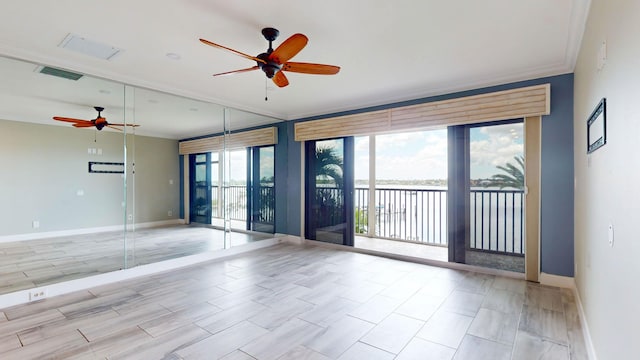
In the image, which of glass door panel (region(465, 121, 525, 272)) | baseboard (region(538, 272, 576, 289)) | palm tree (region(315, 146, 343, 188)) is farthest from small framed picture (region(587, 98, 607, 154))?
palm tree (region(315, 146, 343, 188))

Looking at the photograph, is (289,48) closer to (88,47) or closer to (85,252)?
(88,47)

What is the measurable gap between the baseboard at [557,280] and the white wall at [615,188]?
3.72ft

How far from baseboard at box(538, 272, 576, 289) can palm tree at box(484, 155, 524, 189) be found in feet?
3.54

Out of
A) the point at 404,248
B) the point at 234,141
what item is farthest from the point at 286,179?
the point at 404,248

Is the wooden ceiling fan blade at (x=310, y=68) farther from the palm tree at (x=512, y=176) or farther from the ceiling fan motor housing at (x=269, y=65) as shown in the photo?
the palm tree at (x=512, y=176)

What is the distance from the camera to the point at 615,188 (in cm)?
150

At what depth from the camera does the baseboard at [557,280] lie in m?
3.31

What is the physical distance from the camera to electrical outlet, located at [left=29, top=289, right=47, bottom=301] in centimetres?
301

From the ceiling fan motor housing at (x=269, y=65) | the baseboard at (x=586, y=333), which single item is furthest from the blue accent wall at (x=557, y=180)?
the ceiling fan motor housing at (x=269, y=65)

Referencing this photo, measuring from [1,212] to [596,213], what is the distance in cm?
616

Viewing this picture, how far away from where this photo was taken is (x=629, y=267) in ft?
4.15

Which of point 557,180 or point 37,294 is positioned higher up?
point 557,180

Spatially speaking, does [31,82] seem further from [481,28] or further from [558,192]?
[558,192]

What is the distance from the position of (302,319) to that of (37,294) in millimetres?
2810
